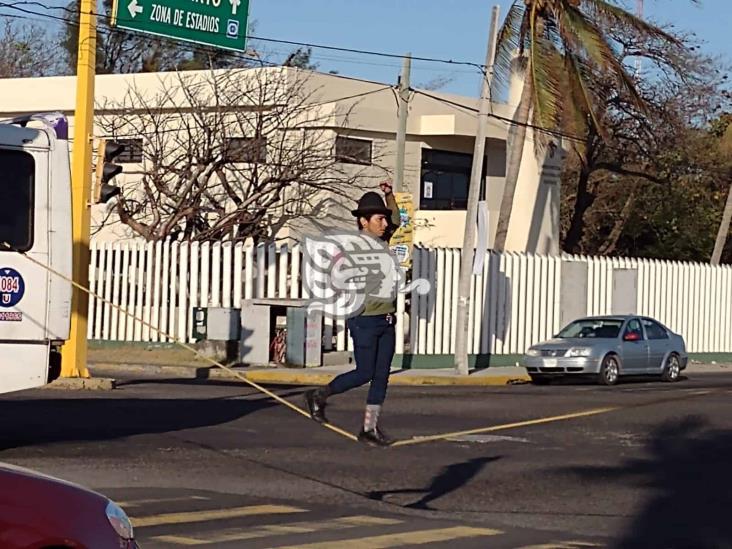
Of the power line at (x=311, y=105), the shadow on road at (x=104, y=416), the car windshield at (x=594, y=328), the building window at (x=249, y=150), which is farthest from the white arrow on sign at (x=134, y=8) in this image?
the power line at (x=311, y=105)

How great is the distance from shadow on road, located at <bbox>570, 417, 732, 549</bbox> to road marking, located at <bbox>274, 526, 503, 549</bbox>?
99 cm

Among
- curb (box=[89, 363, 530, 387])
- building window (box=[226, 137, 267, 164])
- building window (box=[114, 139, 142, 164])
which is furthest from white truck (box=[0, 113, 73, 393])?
building window (box=[114, 139, 142, 164])

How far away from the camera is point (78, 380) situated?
20.8m

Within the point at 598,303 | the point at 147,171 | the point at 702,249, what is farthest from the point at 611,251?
the point at 147,171

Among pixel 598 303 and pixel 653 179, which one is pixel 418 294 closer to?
pixel 598 303

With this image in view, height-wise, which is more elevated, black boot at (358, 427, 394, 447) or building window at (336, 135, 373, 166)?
building window at (336, 135, 373, 166)

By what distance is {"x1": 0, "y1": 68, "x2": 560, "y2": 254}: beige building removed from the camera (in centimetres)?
3784

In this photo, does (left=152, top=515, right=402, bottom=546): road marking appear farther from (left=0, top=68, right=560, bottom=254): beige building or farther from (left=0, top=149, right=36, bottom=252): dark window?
(left=0, top=68, right=560, bottom=254): beige building

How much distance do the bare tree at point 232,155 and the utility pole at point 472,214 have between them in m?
7.13

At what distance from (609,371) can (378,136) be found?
48.8 feet

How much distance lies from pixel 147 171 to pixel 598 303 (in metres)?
11.9

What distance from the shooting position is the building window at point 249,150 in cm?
3488

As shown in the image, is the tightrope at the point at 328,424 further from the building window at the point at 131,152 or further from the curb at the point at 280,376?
the building window at the point at 131,152

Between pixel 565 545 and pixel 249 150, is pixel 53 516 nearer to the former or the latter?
pixel 565 545
